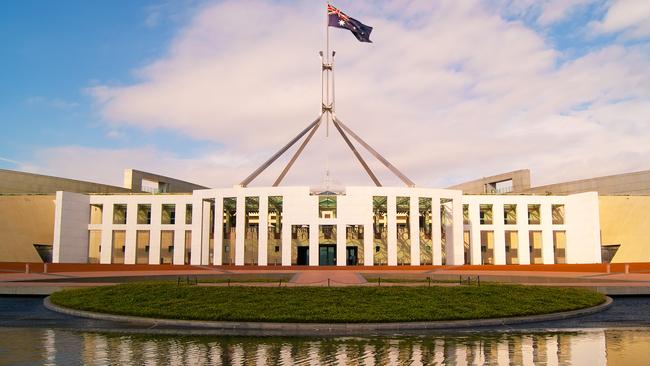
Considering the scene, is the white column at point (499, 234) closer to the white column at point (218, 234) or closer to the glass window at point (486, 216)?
the glass window at point (486, 216)

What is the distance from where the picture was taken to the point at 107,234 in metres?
49.1

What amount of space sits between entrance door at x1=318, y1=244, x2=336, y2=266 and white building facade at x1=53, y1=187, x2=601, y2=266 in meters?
0.09

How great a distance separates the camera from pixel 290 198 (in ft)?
139

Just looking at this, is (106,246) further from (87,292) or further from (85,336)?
(85,336)

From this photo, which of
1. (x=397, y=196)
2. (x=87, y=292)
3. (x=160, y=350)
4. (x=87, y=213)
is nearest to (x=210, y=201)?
(x=87, y=213)

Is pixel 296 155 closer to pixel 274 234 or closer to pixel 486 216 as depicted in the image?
pixel 274 234

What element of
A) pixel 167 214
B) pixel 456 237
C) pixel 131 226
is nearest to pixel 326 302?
pixel 456 237

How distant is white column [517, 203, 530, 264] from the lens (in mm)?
50594

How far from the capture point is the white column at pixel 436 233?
43719mm

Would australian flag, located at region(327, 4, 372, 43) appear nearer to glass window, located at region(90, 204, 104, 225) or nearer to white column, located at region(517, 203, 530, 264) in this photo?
white column, located at region(517, 203, 530, 264)

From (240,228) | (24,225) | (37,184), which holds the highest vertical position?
(37,184)

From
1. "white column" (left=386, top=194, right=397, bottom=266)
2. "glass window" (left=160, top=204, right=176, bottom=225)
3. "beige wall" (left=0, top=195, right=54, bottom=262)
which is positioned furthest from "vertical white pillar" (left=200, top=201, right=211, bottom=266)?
"beige wall" (left=0, top=195, right=54, bottom=262)

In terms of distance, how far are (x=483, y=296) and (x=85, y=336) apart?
1393 cm

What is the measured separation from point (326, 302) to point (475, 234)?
3469cm
